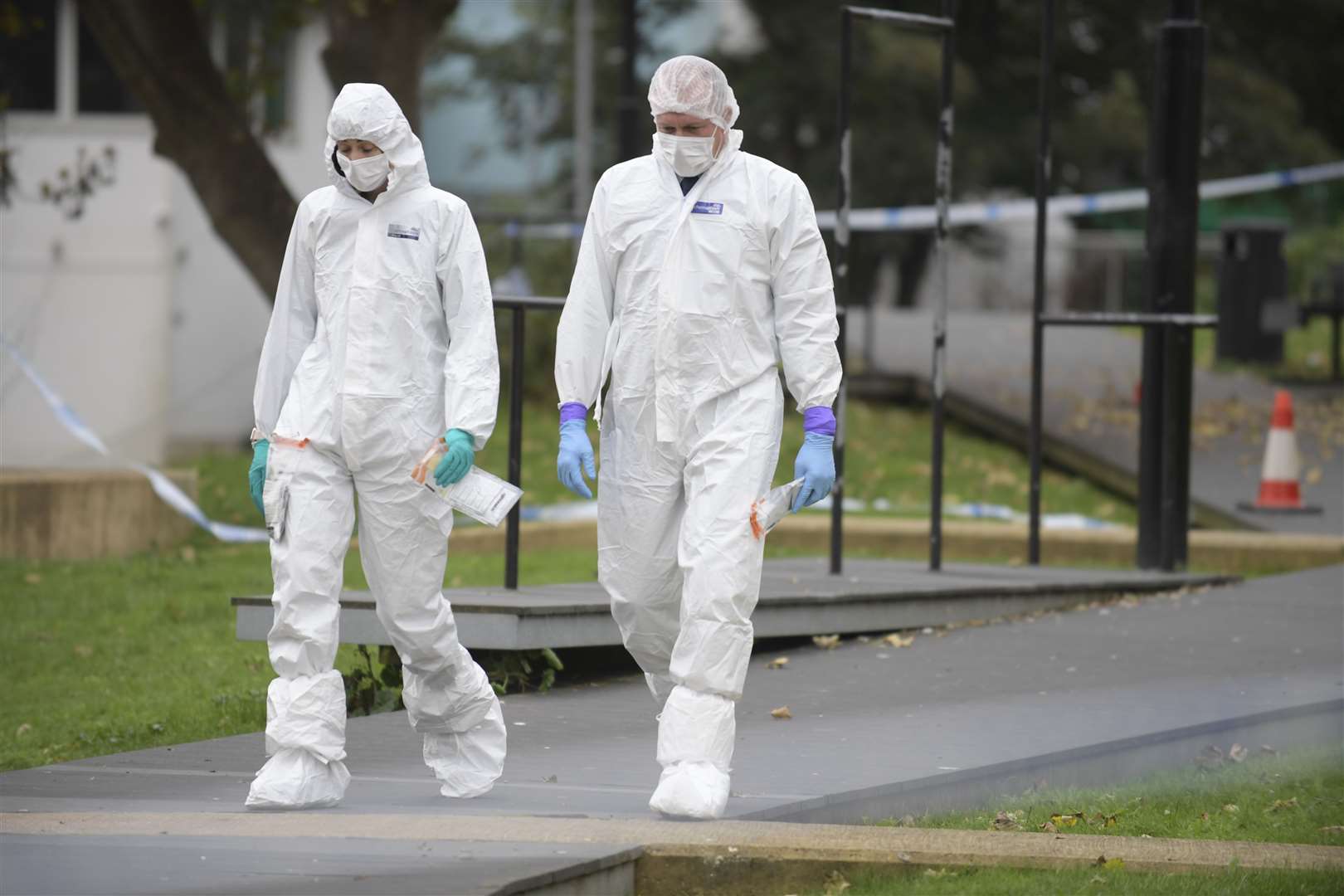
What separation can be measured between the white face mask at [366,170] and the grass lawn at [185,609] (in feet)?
7.85

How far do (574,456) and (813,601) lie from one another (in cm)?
271

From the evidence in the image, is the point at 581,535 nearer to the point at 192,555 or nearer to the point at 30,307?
the point at 192,555

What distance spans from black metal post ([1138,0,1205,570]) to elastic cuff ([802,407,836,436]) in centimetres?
466

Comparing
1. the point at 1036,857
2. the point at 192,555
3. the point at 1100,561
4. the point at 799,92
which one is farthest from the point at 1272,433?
the point at 799,92

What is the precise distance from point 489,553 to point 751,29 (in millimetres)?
21030

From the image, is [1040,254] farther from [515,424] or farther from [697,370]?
[697,370]

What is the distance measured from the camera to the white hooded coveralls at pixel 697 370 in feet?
17.6

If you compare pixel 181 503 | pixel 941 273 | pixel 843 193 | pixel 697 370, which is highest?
pixel 843 193

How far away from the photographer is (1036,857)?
499cm

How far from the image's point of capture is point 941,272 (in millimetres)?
9391

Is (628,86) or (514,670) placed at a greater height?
(628,86)

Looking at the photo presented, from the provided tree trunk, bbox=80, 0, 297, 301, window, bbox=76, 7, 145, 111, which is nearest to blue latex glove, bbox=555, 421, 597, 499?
tree trunk, bbox=80, 0, 297, 301

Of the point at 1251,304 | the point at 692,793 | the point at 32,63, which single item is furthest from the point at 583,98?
the point at 692,793

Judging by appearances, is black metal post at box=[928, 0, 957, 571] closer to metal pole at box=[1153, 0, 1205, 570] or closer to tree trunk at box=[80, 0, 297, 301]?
metal pole at box=[1153, 0, 1205, 570]
